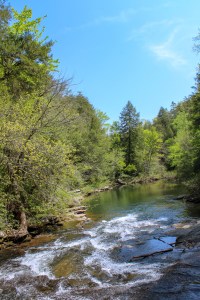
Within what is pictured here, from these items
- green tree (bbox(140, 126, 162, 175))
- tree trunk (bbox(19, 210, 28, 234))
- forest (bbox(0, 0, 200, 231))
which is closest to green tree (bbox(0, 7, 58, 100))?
forest (bbox(0, 0, 200, 231))

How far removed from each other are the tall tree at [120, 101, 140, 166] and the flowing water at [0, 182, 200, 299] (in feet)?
137

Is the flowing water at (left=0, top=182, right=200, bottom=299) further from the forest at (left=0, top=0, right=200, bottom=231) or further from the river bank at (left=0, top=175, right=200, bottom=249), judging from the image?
the forest at (left=0, top=0, right=200, bottom=231)

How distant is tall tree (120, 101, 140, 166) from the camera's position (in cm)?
5750

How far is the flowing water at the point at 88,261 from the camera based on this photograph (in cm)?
748

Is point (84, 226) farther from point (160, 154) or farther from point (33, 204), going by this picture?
point (160, 154)

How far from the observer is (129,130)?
58312mm

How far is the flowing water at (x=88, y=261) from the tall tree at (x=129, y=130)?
41784 mm

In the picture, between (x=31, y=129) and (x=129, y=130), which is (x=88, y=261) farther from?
(x=129, y=130)

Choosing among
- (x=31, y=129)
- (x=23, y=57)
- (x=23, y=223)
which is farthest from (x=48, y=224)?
(x=23, y=57)

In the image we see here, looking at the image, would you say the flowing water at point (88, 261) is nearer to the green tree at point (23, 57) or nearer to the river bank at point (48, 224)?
the river bank at point (48, 224)

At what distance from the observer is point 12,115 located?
13602 millimetres

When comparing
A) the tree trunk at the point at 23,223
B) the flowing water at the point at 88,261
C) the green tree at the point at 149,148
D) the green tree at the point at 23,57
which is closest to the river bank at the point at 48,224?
the tree trunk at the point at 23,223

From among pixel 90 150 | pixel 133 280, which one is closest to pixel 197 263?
pixel 133 280

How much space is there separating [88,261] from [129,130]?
164 ft
